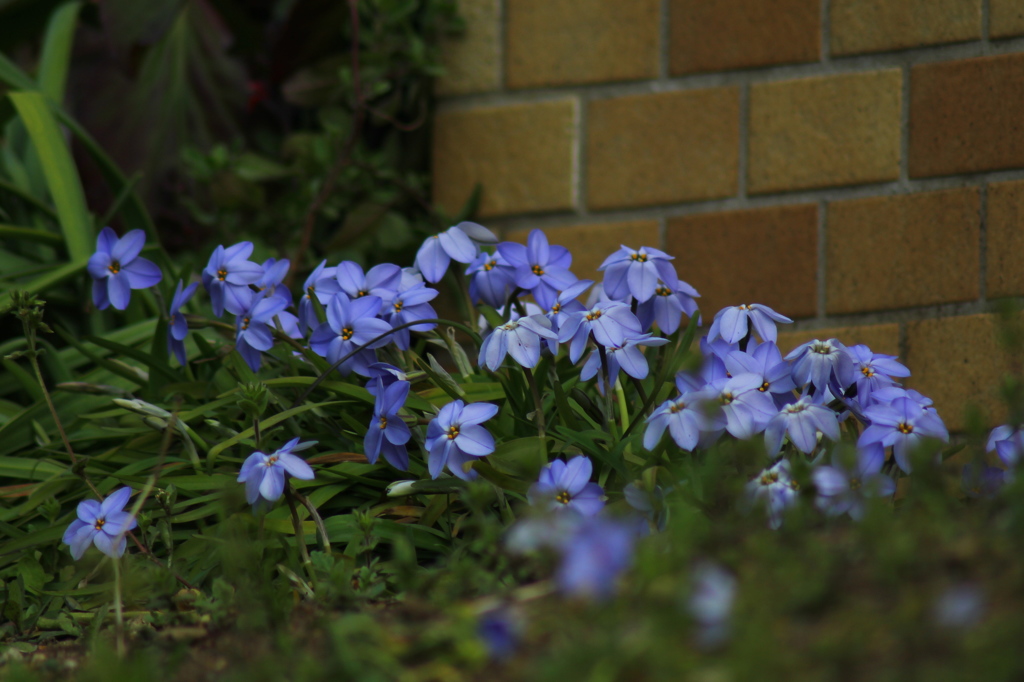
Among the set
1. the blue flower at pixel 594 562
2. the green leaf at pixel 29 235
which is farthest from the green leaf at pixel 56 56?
the blue flower at pixel 594 562

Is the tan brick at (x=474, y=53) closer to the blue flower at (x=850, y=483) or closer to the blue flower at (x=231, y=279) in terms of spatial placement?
the blue flower at (x=231, y=279)

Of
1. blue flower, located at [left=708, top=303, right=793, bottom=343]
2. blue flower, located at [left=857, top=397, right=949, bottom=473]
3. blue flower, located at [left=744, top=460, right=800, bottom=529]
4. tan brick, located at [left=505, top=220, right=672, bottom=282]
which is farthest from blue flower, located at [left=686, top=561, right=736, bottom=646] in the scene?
tan brick, located at [left=505, top=220, right=672, bottom=282]

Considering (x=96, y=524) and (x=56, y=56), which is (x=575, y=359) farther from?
(x=56, y=56)

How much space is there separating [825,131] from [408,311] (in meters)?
0.85

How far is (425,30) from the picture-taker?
65.4 inches

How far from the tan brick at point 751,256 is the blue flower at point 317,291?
2.35ft

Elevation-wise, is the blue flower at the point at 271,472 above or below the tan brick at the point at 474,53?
below

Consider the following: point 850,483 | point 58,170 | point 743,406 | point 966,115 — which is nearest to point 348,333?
point 743,406

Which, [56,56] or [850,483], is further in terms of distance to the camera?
[56,56]

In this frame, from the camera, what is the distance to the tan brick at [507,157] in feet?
5.24

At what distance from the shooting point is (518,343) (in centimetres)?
84

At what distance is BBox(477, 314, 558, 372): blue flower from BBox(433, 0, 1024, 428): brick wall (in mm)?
703

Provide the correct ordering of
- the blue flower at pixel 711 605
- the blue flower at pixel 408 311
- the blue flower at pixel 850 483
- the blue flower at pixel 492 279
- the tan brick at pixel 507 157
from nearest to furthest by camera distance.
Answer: the blue flower at pixel 711 605
the blue flower at pixel 850 483
the blue flower at pixel 408 311
the blue flower at pixel 492 279
the tan brick at pixel 507 157

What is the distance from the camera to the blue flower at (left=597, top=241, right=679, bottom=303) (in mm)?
977
